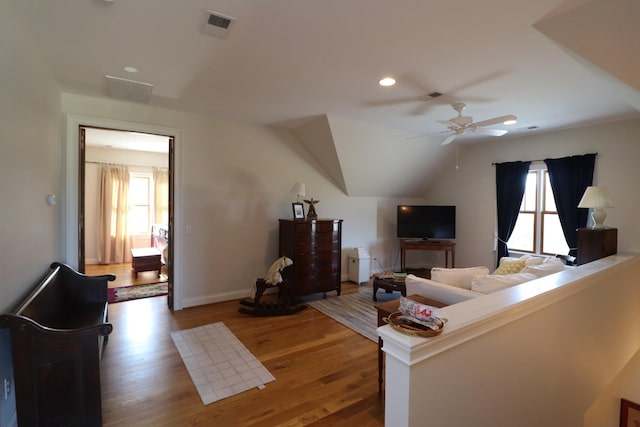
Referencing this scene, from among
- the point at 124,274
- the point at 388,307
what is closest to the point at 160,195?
the point at 124,274

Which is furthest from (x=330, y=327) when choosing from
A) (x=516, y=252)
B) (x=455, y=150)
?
(x=455, y=150)

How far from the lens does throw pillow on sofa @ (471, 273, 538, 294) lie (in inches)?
86.8

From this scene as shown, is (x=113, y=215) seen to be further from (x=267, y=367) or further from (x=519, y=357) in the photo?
(x=519, y=357)

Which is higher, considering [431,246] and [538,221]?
[538,221]

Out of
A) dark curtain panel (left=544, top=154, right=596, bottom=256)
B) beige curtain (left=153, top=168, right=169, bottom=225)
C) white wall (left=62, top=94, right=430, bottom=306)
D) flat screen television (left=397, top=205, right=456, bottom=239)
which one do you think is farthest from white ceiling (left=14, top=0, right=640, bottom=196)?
beige curtain (left=153, top=168, right=169, bottom=225)

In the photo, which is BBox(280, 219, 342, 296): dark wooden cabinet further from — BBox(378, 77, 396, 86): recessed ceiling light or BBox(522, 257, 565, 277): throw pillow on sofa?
BBox(522, 257, 565, 277): throw pillow on sofa

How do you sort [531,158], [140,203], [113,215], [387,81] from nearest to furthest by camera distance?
[387,81]
[531,158]
[113,215]
[140,203]

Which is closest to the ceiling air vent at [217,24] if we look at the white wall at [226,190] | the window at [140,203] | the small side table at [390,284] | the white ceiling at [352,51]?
the white ceiling at [352,51]

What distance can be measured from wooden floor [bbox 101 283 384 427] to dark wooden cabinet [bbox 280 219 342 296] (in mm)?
621

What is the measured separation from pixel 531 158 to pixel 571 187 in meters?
0.78

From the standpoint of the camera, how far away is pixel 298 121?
4309 millimetres

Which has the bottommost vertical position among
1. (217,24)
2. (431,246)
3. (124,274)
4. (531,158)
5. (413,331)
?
(124,274)

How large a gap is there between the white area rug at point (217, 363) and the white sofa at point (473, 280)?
5.05 feet

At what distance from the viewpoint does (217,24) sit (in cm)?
198
